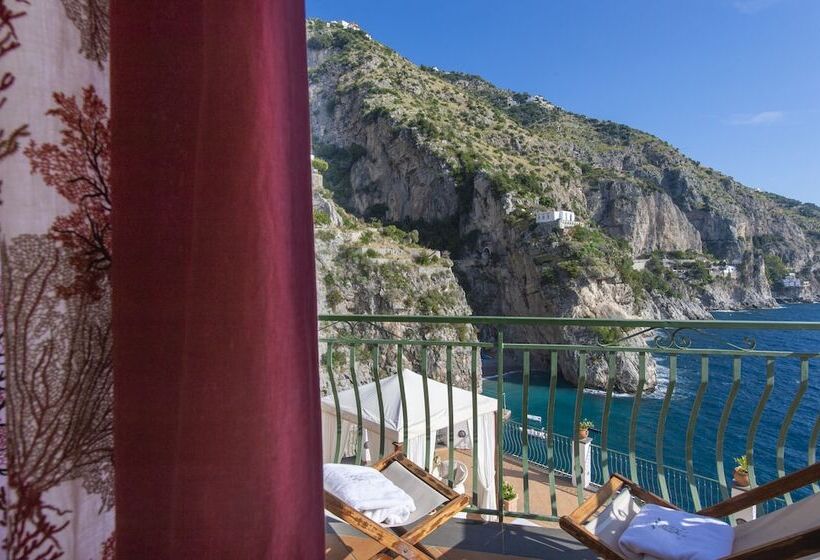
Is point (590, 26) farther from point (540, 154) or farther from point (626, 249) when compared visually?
point (626, 249)

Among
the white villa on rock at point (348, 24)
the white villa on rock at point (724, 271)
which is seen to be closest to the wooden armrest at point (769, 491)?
the white villa on rock at point (348, 24)

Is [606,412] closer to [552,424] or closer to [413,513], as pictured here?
[552,424]

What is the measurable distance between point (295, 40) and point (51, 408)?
0.50 metres

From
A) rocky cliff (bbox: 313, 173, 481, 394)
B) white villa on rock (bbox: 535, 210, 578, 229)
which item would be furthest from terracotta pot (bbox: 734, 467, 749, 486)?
white villa on rock (bbox: 535, 210, 578, 229)

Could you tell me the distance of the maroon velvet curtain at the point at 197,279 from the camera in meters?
0.51

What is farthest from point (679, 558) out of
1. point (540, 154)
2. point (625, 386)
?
point (540, 154)

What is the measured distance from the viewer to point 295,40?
57cm

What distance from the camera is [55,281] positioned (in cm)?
54

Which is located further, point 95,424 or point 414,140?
point 414,140

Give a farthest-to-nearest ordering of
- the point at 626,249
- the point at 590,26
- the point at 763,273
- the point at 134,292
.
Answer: the point at 763,273 < the point at 626,249 < the point at 590,26 < the point at 134,292

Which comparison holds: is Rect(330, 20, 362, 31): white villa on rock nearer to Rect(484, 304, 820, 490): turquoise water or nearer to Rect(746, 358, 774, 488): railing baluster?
Rect(484, 304, 820, 490): turquoise water

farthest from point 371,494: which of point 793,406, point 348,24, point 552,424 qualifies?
point 348,24

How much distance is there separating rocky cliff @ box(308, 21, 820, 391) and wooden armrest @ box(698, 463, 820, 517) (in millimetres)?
37368

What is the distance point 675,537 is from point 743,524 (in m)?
0.39
